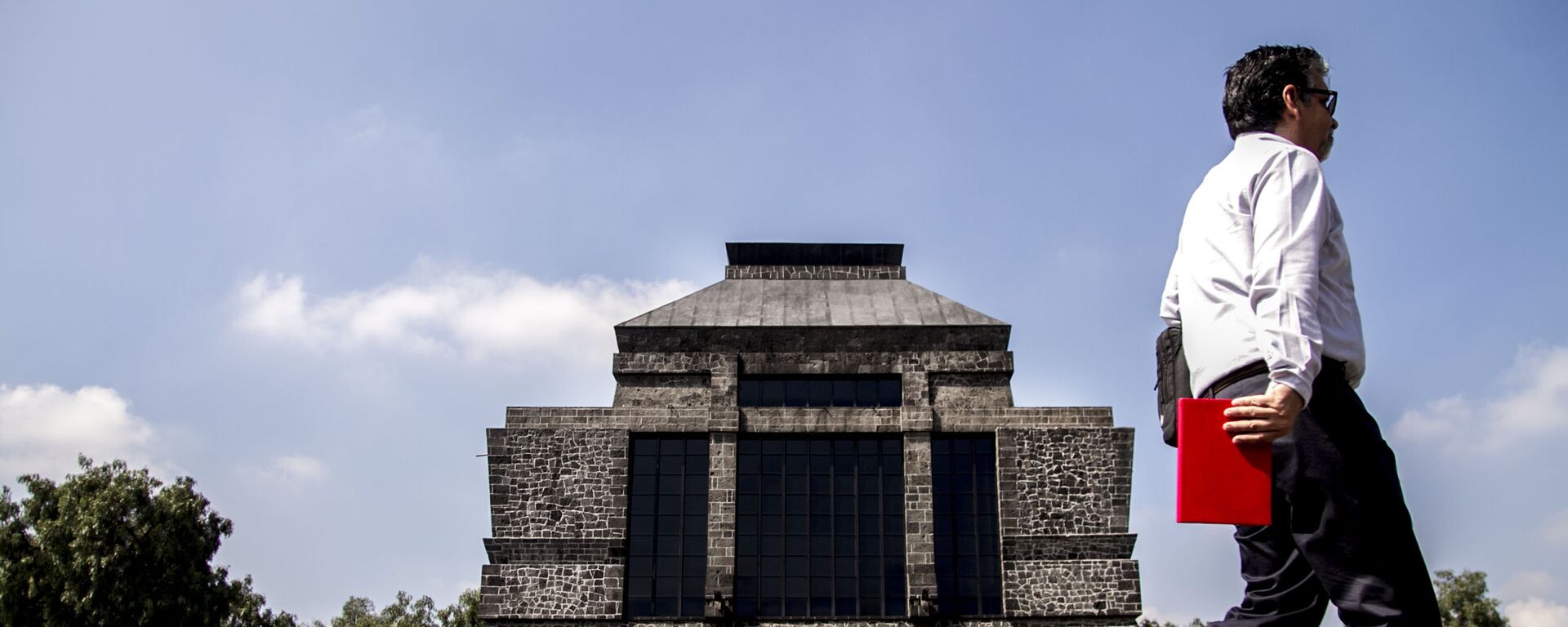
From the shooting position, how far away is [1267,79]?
4742mm

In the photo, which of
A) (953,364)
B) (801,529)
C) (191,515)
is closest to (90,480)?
(191,515)

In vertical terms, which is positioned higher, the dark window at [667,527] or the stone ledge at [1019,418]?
the stone ledge at [1019,418]

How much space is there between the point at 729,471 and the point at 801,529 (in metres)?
2.07

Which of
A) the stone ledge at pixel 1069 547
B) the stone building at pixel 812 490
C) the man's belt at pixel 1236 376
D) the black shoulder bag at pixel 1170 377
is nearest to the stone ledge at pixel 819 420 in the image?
the stone building at pixel 812 490

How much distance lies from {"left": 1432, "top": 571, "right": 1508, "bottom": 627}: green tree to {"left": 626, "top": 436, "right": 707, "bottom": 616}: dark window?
26763 millimetres

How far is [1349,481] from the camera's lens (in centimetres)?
395

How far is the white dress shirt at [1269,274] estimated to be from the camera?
3.95m

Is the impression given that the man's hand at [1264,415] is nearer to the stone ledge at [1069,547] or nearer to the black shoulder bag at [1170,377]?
the black shoulder bag at [1170,377]

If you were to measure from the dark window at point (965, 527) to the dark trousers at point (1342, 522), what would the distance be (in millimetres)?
23280

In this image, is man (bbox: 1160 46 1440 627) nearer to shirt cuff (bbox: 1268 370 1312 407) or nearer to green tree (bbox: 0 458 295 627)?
shirt cuff (bbox: 1268 370 1312 407)

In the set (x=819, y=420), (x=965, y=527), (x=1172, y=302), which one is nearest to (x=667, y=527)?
(x=819, y=420)

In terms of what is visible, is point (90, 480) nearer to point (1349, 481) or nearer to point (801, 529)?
point (801, 529)

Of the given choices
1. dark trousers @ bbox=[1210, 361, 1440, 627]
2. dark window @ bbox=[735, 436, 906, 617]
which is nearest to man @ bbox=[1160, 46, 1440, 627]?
dark trousers @ bbox=[1210, 361, 1440, 627]

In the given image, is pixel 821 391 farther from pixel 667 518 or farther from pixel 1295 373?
pixel 1295 373
